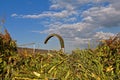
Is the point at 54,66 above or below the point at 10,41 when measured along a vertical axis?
below

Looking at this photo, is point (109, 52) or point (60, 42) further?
point (60, 42)

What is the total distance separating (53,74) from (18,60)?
1923 millimetres

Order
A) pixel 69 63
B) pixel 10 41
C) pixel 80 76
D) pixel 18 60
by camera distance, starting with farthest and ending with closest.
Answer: pixel 10 41
pixel 18 60
pixel 69 63
pixel 80 76

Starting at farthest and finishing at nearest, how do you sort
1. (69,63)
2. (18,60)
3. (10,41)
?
(10,41) < (18,60) < (69,63)

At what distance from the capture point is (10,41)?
7.93m

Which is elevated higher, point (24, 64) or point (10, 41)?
point (10, 41)

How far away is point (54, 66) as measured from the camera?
19.2 feet

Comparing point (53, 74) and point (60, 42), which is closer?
point (53, 74)

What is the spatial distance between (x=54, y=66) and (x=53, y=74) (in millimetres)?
218

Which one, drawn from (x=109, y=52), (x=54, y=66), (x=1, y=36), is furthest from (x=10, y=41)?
(x=109, y=52)

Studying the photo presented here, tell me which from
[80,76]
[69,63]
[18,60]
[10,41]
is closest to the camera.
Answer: [80,76]

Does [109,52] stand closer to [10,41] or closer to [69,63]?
[69,63]

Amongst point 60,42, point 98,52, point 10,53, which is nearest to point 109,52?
point 98,52

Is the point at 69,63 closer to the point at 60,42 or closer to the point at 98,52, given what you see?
the point at 98,52
